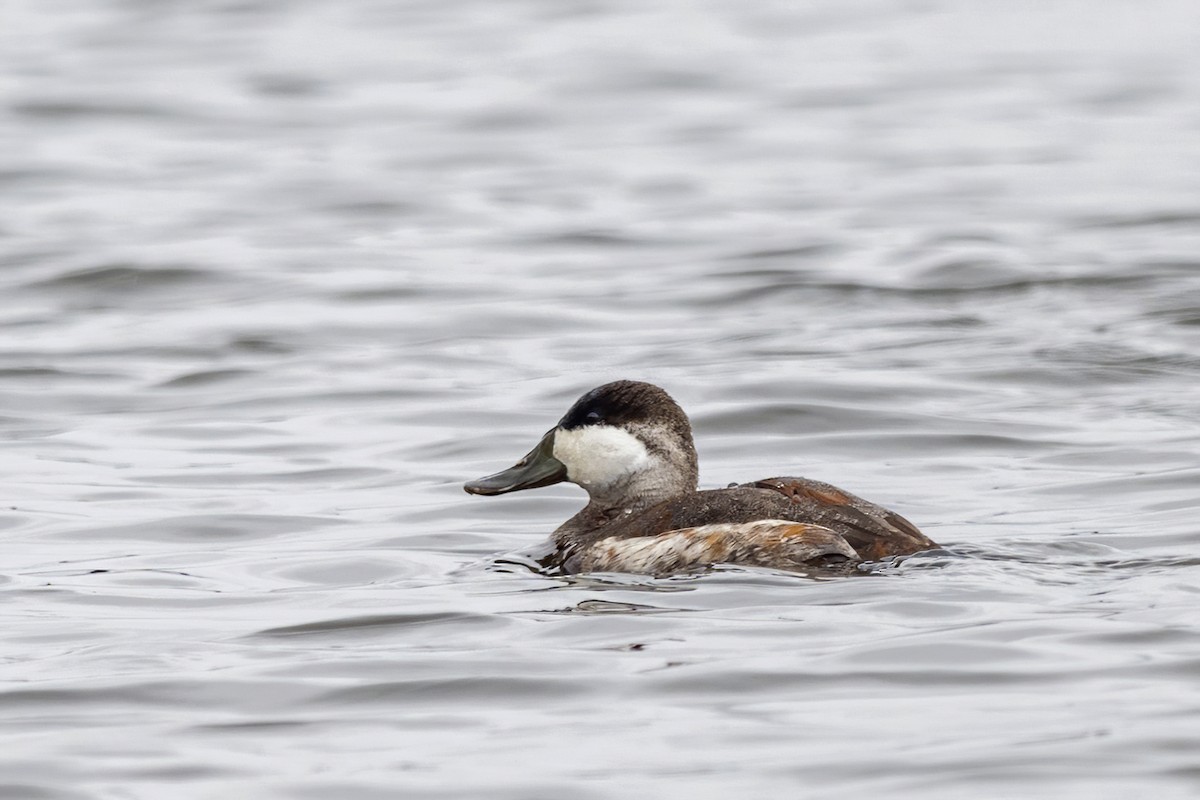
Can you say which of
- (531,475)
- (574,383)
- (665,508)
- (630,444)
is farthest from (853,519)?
(574,383)

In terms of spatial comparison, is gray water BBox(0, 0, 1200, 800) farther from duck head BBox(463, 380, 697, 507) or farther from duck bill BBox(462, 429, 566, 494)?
duck head BBox(463, 380, 697, 507)

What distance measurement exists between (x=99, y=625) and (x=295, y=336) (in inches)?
308

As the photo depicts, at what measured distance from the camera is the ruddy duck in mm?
8484

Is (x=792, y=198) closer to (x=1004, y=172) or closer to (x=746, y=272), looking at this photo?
(x=1004, y=172)

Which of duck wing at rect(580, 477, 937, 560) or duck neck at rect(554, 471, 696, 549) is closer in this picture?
A: duck wing at rect(580, 477, 937, 560)

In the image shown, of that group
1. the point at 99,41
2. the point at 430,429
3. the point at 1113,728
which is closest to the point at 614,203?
the point at 430,429

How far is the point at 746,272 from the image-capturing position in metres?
18.3

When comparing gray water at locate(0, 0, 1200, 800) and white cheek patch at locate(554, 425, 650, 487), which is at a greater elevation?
white cheek patch at locate(554, 425, 650, 487)

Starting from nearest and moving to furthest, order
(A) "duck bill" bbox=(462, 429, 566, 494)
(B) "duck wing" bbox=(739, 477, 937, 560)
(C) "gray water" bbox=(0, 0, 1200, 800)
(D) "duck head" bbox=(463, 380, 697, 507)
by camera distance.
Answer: (C) "gray water" bbox=(0, 0, 1200, 800)
(B) "duck wing" bbox=(739, 477, 937, 560)
(D) "duck head" bbox=(463, 380, 697, 507)
(A) "duck bill" bbox=(462, 429, 566, 494)

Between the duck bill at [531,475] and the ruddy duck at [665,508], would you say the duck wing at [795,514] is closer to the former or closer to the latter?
the ruddy duck at [665,508]

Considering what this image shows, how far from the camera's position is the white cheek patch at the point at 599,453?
9.42m

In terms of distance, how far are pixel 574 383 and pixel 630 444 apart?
4.94 metres

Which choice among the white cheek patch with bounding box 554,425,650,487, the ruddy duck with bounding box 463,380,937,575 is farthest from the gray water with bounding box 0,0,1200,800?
the white cheek patch with bounding box 554,425,650,487

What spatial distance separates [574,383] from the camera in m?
14.3
